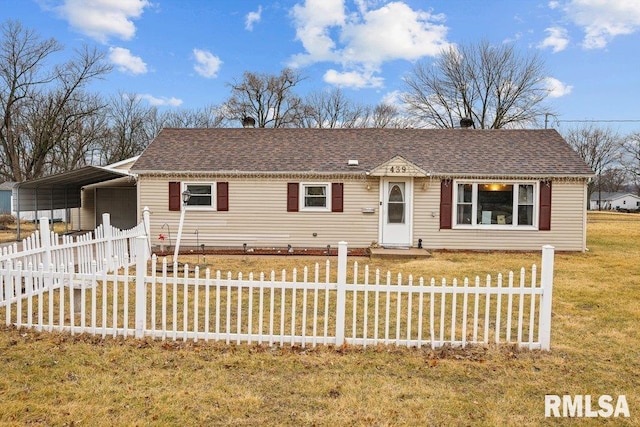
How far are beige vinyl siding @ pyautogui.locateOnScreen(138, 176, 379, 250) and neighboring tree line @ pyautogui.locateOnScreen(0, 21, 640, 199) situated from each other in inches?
625

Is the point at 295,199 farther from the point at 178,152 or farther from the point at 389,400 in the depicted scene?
the point at 389,400

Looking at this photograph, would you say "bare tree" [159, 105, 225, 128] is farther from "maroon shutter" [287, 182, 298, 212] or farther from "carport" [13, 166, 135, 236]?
"maroon shutter" [287, 182, 298, 212]

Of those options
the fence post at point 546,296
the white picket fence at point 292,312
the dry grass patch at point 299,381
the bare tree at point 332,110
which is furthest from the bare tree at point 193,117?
the fence post at point 546,296

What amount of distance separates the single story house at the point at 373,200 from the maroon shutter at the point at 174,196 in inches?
1.2

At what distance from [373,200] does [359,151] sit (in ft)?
→ 6.75

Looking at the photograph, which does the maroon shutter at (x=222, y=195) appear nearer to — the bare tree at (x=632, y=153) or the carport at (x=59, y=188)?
the carport at (x=59, y=188)

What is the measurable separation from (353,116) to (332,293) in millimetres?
34060

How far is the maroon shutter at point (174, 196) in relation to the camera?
502 inches

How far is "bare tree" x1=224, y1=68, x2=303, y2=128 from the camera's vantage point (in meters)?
37.4

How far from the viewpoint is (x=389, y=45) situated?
26188mm

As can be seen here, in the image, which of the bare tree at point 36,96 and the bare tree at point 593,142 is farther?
the bare tree at point 593,142

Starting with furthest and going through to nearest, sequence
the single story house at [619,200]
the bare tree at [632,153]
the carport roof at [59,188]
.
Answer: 1. the single story house at [619,200]
2. the bare tree at [632,153]
3. the carport roof at [59,188]

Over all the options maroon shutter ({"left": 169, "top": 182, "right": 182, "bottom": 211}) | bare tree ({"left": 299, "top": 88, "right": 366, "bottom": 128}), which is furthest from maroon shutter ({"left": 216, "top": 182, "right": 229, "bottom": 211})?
bare tree ({"left": 299, "top": 88, "right": 366, "bottom": 128})

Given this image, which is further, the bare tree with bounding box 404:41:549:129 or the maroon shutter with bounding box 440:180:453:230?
the bare tree with bounding box 404:41:549:129
